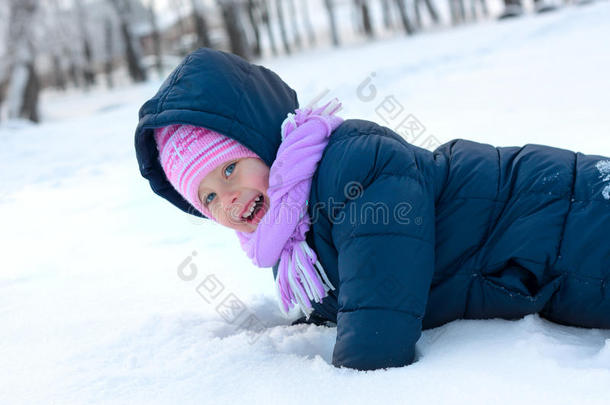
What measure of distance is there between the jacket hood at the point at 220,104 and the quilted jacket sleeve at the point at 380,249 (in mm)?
209

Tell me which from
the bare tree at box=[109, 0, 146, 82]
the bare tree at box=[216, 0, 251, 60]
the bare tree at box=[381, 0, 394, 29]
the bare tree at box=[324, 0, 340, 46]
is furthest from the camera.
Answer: the bare tree at box=[381, 0, 394, 29]

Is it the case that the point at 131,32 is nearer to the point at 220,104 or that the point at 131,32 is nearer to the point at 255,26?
the point at 255,26

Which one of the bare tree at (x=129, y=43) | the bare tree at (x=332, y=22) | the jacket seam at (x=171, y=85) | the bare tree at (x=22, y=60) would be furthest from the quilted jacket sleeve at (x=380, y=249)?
the bare tree at (x=332, y=22)

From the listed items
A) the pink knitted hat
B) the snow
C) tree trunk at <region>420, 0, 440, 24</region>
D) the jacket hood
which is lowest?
tree trunk at <region>420, 0, 440, 24</region>

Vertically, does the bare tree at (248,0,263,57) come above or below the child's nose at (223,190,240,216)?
below

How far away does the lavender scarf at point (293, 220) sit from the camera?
1472 millimetres

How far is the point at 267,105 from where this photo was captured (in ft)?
5.20

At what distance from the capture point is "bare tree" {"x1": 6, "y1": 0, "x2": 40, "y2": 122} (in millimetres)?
11727

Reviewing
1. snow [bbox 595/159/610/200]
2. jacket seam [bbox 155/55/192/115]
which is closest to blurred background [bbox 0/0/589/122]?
jacket seam [bbox 155/55/192/115]

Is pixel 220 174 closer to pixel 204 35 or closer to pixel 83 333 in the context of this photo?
pixel 83 333

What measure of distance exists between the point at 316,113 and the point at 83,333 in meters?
0.89

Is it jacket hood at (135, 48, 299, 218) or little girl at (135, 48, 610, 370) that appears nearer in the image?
little girl at (135, 48, 610, 370)

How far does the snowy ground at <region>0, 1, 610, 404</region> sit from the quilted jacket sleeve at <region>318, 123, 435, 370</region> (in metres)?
0.08

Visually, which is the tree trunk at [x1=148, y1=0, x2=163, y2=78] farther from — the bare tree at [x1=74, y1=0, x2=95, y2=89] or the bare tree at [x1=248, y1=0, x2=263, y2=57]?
the bare tree at [x1=248, y1=0, x2=263, y2=57]
